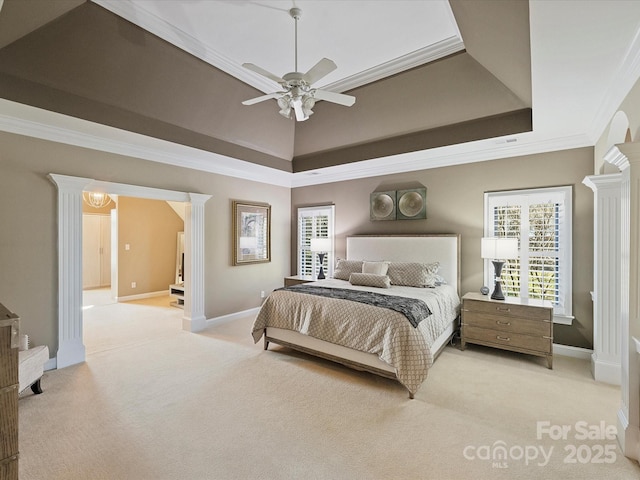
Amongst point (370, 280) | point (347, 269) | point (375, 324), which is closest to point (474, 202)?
point (370, 280)

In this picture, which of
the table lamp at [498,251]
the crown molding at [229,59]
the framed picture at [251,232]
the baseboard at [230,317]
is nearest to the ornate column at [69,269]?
the baseboard at [230,317]

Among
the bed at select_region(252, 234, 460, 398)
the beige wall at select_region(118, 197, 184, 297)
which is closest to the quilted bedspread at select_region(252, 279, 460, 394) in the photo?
the bed at select_region(252, 234, 460, 398)

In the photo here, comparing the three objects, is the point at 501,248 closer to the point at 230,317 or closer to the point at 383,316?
the point at 383,316

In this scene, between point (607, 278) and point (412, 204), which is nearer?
point (607, 278)

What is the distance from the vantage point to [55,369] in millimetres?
3391

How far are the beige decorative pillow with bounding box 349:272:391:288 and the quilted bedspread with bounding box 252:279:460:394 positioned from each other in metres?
0.13

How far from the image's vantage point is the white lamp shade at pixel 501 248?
146 inches

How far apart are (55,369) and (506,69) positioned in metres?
5.64

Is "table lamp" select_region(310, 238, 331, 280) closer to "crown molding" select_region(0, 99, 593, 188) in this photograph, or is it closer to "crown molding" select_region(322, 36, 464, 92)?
"crown molding" select_region(0, 99, 593, 188)

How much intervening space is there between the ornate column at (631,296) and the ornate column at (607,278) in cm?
108

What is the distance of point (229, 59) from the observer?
3.38 metres

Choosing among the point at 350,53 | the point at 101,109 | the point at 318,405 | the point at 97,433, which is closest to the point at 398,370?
the point at 318,405

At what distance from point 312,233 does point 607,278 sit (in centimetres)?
448

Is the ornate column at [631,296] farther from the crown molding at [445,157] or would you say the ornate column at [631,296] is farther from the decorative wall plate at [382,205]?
the decorative wall plate at [382,205]
